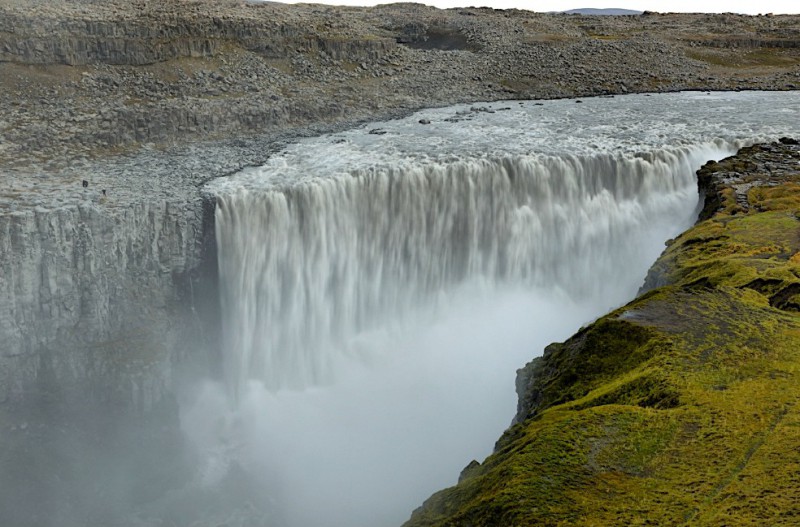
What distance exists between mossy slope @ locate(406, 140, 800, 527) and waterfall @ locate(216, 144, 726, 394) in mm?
12936

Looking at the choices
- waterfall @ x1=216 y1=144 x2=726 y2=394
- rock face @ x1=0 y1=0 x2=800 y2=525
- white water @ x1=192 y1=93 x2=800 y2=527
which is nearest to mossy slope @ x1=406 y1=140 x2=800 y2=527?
rock face @ x1=0 y1=0 x2=800 y2=525

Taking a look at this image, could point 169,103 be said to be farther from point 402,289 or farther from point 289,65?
point 402,289

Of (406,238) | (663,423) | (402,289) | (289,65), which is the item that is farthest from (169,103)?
(663,423)

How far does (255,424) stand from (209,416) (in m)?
1.77

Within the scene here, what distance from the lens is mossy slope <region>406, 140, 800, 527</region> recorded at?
26.3 feet

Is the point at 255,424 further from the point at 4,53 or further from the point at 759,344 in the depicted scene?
the point at 4,53

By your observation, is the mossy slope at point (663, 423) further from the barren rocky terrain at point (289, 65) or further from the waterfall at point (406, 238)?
the barren rocky terrain at point (289, 65)

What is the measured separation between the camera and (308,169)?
28.8m

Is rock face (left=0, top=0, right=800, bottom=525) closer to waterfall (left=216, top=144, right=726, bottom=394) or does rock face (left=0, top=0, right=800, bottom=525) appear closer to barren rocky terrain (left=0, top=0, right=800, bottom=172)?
barren rocky terrain (left=0, top=0, right=800, bottom=172)

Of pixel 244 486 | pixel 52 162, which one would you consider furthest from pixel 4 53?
pixel 244 486

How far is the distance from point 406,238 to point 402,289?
81.0 inches

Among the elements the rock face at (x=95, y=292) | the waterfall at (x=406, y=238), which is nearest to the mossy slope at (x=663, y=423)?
the waterfall at (x=406, y=238)

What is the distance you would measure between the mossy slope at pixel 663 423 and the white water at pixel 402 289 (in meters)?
9.45

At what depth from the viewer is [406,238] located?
27.6 meters
